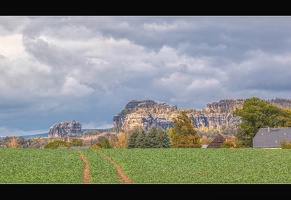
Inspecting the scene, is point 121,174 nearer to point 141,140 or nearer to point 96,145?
point 96,145

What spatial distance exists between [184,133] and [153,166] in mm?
17164

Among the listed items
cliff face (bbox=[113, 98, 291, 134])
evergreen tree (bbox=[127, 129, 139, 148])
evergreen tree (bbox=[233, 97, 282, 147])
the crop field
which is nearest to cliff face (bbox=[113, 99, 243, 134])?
cliff face (bbox=[113, 98, 291, 134])

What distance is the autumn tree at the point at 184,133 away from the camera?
38719mm

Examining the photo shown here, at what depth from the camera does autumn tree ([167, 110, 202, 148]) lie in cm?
3872

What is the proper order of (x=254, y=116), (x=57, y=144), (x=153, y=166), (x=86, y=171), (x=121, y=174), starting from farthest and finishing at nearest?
(x=57, y=144), (x=254, y=116), (x=153, y=166), (x=86, y=171), (x=121, y=174)

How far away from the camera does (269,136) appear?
4178 centimetres

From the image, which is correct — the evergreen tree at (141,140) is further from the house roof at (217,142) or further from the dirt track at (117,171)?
the dirt track at (117,171)

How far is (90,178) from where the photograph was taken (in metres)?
18.5

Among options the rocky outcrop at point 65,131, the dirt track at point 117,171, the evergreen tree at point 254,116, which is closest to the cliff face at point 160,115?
the rocky outcrop at point 65,131

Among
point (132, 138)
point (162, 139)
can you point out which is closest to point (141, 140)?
point (132, 138)

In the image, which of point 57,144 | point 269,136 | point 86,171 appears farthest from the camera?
point 57,144
